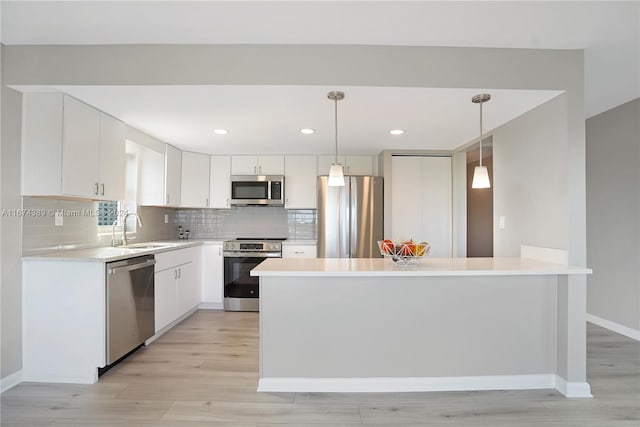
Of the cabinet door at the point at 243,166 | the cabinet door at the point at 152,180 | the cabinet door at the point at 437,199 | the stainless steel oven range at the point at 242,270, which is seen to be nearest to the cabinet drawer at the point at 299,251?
the stainless steel oven range at the point at 242,270

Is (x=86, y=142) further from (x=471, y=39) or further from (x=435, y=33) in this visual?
(x=471, y=39)

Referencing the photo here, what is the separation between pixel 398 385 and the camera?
2.35m

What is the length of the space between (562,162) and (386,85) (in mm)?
1331

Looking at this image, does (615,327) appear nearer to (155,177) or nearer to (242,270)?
(242,270)

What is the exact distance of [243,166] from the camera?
4.75m

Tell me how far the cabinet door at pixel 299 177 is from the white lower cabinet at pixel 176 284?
4.55 feet

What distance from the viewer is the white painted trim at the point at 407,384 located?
2338 millimetres

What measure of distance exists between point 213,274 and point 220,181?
1235 mm

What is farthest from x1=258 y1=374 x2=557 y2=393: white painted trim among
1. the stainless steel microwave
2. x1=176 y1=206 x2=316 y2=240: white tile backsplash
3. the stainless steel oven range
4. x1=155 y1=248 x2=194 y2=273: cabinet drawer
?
x1=176 y1=206 x2=316 y2=240: white tile backsplash

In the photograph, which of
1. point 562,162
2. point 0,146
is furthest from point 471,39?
point 0,146

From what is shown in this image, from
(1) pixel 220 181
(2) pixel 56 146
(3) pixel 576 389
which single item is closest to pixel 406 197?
(1) pixel 220 181

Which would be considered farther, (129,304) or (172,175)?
(172,175)

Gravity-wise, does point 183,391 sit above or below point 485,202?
below

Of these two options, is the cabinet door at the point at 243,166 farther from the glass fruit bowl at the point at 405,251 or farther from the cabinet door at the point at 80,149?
the glass fruit bowl at the point at 405,251
